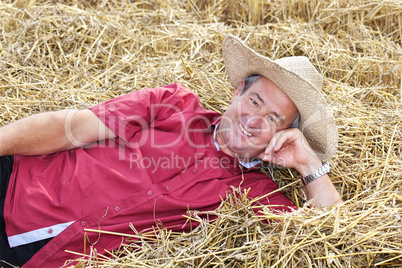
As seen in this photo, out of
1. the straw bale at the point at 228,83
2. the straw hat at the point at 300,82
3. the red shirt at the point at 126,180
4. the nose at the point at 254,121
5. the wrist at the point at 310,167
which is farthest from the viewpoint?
the wrist at the point at 310,167

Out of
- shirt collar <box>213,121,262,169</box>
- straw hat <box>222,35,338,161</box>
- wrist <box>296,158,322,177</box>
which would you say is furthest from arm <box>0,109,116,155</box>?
wrist <box>296,158,322,177</box>

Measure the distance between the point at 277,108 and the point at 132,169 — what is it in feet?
3.21

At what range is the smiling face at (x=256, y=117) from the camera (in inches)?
107

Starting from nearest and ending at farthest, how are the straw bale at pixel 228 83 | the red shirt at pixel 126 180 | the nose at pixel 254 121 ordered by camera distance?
the straw bale at pixel 228 83 < the red shirt at pixel 126 180 < the nose at pixel 254 121

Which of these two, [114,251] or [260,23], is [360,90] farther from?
[114,251]

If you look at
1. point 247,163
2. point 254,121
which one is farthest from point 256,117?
point 247,163

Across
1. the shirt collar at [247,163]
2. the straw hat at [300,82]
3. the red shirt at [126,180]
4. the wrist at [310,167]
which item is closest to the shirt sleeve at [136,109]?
the red shirt at [126,180]

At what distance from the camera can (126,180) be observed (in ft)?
8.43

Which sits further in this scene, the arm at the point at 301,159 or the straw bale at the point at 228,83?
the arm at the point at 301,159

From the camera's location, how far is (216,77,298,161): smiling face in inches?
107

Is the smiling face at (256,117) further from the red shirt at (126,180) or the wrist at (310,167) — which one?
the wrist at (310,167)

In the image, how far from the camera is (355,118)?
328 centimetres

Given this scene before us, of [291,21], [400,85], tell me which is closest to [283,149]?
[400,85]

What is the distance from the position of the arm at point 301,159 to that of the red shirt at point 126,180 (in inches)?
7.0
